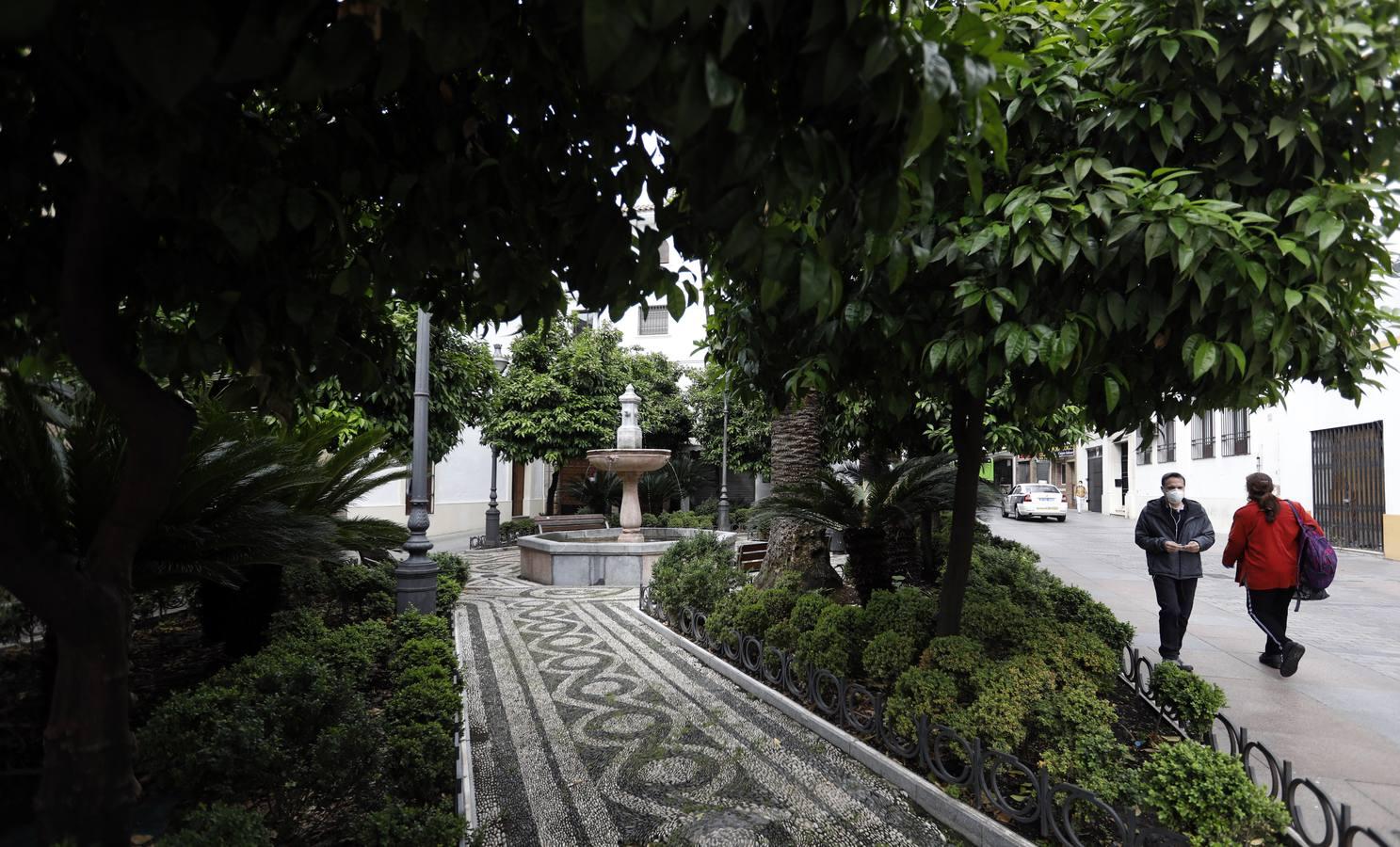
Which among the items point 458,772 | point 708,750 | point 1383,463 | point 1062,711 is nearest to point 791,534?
point 708,750

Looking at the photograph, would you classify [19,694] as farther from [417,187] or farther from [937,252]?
[937,252]

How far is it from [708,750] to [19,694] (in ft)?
11.7

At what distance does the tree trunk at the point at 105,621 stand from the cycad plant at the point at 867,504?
16.0 ft

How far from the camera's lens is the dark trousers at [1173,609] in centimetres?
559

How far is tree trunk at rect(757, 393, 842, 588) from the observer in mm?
7367

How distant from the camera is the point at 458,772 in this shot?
3.57 m

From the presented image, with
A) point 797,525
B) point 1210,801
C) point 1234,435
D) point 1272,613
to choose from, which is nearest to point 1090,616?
point 1272,613

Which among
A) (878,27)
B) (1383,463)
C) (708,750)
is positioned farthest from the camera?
(1383,463)

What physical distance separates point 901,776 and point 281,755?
9.25 feet

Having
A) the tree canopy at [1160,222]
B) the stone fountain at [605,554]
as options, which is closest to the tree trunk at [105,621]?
the tree canopy at [1160,222]

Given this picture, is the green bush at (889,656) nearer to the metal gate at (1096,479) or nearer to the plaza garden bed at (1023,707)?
the plaza garden bed at (1023,707)

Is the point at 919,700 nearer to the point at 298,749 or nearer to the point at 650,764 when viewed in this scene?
the point at 650,764

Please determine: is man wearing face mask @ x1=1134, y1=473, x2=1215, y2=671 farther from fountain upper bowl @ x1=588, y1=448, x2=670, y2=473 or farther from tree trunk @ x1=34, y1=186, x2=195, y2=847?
fountain upper bowl @ x1=588, y1=448, x2=670, y2=473

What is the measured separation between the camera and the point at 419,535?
6.76 metres
